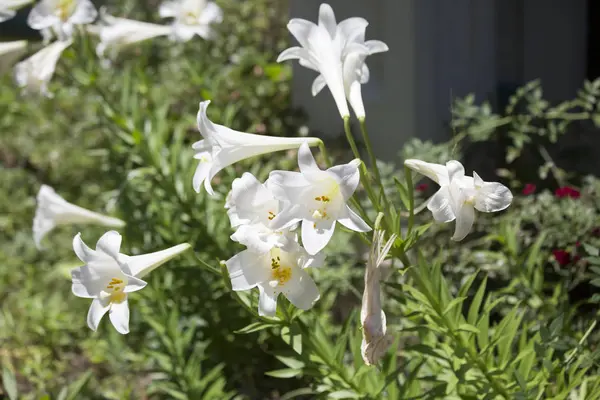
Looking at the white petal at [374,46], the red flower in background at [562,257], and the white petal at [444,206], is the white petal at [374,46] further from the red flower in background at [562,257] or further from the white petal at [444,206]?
the red flower in background at [562,257]

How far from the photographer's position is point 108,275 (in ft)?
4.21

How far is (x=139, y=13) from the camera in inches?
150

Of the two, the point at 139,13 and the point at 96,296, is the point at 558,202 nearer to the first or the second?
the point at 96,296

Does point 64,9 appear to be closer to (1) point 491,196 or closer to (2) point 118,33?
(2) point 118,33

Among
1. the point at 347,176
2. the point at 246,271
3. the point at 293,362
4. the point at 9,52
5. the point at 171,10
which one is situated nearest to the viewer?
the point at 347,176

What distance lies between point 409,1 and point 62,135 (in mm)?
2175

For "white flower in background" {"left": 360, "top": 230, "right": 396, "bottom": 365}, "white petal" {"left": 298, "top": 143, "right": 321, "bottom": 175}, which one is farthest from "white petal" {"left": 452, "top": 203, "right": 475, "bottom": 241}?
"white petal" {"left": 298, "top": 143, "right": 321, "bottom": 175}

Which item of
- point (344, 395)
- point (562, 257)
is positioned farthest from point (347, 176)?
point (562, 257)

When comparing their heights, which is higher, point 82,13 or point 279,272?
point 82,13

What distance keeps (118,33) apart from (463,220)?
4.80 feet

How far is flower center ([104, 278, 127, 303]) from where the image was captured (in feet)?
4.21

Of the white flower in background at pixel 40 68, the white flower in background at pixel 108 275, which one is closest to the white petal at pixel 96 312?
the white flower in background at pixel 108 275

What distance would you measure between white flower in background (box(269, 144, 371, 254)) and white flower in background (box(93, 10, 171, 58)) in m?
1.31

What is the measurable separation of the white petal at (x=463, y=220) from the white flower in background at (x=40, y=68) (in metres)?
1.36
